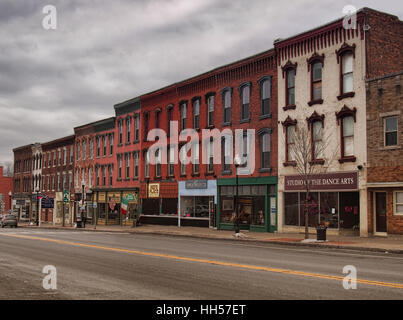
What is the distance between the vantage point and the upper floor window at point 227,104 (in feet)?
124

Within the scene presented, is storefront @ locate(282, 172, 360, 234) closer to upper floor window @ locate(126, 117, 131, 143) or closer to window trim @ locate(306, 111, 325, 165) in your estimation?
window trim @ locate(306, 111, 325, 165)

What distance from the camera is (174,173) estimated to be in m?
43.3

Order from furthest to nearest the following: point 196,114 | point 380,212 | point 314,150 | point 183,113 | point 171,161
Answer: point 171,161, point 183,113, point 196,114, point 314,150, point 380,212

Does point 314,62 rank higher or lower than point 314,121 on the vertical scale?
higher

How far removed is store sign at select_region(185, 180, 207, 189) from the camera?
39553 millimetres

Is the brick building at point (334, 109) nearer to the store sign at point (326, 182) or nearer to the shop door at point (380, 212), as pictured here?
the store sign at point (326, 182)

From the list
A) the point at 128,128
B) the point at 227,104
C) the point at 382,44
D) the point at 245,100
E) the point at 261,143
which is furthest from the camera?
the point at 128,128

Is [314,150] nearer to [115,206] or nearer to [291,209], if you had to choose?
[291,209]

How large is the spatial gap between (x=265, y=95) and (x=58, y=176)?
3863 centimetres

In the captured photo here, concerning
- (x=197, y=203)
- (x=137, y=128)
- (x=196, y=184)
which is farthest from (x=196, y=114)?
(x=137, y=128)

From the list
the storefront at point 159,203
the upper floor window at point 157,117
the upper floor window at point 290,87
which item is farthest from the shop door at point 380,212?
the upper floor window at point 157,117

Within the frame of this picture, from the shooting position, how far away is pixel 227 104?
3794cm

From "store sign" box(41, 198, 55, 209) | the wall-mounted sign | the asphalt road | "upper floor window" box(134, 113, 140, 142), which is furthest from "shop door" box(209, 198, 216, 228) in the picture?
"store sign" box(41, 198, 55, 209)

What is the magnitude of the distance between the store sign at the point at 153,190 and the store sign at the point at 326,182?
52.5 feet
